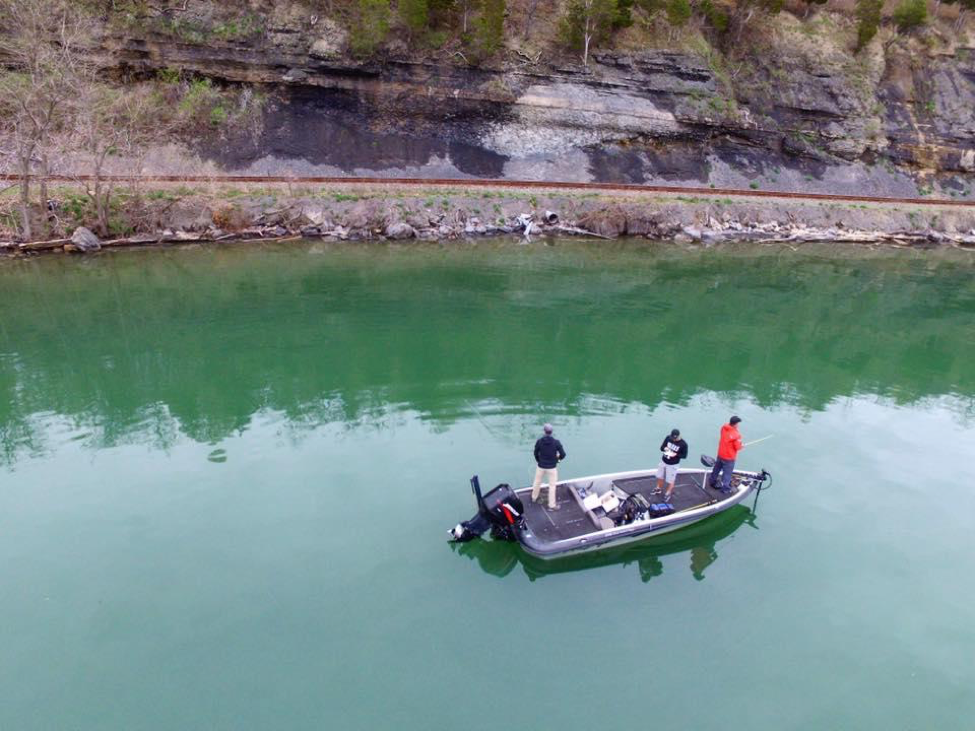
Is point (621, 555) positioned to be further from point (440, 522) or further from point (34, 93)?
point (34, 93)

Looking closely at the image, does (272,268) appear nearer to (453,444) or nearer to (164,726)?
(453,444)

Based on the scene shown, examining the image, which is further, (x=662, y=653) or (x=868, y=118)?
(x=868, y=118)

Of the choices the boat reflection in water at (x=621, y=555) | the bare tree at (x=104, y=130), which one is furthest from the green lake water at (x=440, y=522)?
the bare tree at (x=104, y=130)

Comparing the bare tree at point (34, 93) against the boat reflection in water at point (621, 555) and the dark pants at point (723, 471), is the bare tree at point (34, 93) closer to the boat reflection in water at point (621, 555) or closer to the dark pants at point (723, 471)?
the boat reflection in water at point (621, 555)

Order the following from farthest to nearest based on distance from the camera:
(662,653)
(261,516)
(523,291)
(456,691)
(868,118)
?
(868,118) < (523,291) < (261,516) < (662,653) < (456,691)

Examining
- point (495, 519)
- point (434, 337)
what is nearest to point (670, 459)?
point (495, 519)

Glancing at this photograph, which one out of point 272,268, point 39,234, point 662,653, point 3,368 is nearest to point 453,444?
point 662,653

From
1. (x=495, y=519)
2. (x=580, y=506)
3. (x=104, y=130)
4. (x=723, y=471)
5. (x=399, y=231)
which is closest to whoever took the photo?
(x=495, y=519)

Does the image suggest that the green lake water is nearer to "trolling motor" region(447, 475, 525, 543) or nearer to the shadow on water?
the shadow on water
